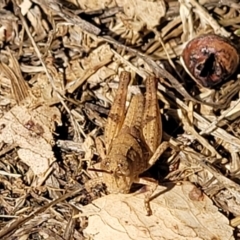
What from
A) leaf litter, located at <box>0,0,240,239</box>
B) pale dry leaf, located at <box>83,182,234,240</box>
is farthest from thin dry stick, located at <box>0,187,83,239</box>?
pale dry leaf, located at <box>83,182,234,240</box>

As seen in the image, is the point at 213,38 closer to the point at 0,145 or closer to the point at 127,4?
the point at 127,4

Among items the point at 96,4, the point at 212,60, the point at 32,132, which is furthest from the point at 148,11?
the point at 32,132

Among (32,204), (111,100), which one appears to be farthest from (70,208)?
(111,100)

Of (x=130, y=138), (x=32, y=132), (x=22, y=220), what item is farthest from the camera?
(x=32, y=132)

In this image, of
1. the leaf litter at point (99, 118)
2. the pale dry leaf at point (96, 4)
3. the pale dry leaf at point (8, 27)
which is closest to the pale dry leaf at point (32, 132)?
the leaf litter at point (99, 118)

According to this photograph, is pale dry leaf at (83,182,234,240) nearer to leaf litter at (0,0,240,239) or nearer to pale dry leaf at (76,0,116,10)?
leaf litter at (0,0,240,239)


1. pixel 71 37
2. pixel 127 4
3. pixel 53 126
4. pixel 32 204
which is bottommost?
pixel 32 204

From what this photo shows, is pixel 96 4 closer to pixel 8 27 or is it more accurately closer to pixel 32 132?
pixel 8 27
